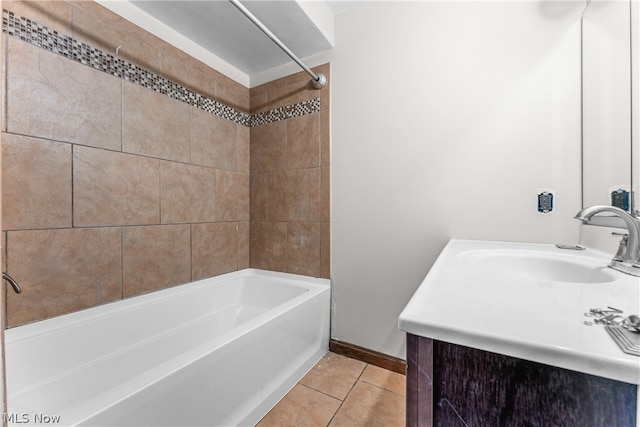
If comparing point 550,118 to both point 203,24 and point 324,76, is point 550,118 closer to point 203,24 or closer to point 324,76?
point 324,76

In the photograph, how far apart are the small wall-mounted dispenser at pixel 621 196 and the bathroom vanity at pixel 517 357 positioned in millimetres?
480

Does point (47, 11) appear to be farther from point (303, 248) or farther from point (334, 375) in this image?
point (334, 375)

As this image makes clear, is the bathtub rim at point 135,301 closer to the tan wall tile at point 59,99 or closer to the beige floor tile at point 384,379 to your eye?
the beige floor tile at point 384,379

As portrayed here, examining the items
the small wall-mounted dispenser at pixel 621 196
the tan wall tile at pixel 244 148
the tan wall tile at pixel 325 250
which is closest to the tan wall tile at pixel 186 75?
the tan wall tile at pixel 244 148

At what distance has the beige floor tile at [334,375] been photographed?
4.64 feet

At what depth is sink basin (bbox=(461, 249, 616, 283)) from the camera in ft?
2.93

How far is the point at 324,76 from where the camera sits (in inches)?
69.4

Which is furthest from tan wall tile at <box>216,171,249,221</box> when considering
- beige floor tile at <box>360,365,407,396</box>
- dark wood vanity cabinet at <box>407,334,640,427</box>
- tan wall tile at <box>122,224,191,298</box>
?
dark wood vanity cabinet at <box>407,334,640,427</box>

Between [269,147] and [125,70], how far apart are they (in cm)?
91

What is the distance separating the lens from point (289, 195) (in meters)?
1.91

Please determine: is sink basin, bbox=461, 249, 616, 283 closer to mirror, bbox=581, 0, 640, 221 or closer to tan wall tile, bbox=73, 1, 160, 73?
mirror, bbox=581, 0, 640, 221

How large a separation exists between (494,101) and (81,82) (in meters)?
1.94

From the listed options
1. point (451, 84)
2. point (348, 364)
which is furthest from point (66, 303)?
point (451, 84)

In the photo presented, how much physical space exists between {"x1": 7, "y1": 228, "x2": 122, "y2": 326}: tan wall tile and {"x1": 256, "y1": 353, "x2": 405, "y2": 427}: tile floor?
99cm
